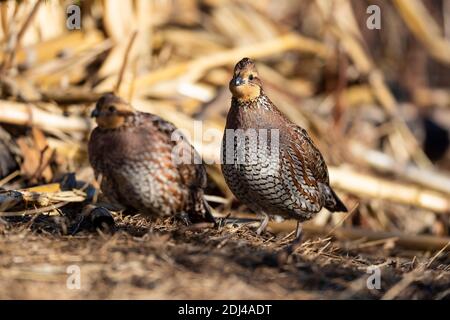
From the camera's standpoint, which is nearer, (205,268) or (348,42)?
(205,268)

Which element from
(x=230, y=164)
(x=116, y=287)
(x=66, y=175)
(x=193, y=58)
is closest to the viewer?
(x=116, y=287)

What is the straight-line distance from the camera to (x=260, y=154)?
5.36m

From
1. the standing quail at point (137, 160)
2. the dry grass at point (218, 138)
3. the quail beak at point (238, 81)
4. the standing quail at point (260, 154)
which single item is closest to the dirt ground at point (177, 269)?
the dry grass at point (218, 138)

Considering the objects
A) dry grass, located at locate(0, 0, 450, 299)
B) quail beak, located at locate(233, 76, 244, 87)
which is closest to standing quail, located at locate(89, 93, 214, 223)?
dry grass, located at locate(0, 0, 450, 299)

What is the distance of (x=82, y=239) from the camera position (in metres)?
4.88

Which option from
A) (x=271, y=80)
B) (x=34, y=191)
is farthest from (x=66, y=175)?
(x=271, y=80)

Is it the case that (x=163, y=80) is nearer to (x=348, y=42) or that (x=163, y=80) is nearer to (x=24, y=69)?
(x=24, y=69)

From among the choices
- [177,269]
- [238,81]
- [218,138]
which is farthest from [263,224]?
[218,138]

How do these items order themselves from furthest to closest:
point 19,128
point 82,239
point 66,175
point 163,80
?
point 163,80 < point 19,128 < point 66,175 < point 82,239

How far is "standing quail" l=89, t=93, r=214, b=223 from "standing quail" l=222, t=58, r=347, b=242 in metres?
0.35

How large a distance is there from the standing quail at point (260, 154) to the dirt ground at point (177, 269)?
0.37 m

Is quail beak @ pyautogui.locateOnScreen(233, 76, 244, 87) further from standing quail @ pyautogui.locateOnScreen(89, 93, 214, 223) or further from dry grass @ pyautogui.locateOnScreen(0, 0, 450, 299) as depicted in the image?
dry grass @ pyautogui.locateOnScreen(0, 0, 450, 299)

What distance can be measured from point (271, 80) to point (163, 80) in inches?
76.6

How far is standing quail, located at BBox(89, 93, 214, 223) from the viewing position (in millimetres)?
5242
